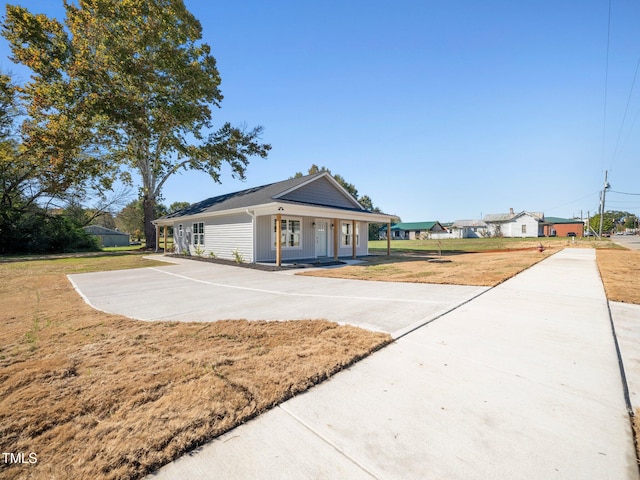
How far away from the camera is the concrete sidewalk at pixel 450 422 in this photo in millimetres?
1797

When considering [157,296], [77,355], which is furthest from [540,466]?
[157,296]

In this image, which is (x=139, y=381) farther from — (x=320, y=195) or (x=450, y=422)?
(x=320, y=195)

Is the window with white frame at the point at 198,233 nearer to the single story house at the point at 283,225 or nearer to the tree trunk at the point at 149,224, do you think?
the single story house at the point at 283,225

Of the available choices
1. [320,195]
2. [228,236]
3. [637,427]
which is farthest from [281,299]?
[320,195]

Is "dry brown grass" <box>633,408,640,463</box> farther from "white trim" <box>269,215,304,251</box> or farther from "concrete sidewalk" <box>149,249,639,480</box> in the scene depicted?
"white trim" <box>269,215,304,251</box>

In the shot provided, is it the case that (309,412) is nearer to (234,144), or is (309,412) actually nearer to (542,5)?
(542,5)

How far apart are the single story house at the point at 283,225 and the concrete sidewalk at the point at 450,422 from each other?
994 centimetres

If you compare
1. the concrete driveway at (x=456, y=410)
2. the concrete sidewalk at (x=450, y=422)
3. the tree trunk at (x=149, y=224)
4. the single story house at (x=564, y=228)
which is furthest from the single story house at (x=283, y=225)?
the single story house at (x=564, y=228)

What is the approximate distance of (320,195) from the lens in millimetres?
17281

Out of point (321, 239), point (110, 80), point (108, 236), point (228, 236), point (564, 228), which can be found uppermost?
point (110, 80)

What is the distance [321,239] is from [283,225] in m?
3.03

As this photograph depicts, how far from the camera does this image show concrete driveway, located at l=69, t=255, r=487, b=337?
203 inches

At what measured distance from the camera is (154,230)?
2638 cm

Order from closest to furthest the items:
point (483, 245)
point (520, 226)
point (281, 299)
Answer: point (281, 299) → point (483, 245) → point (520, 226)
